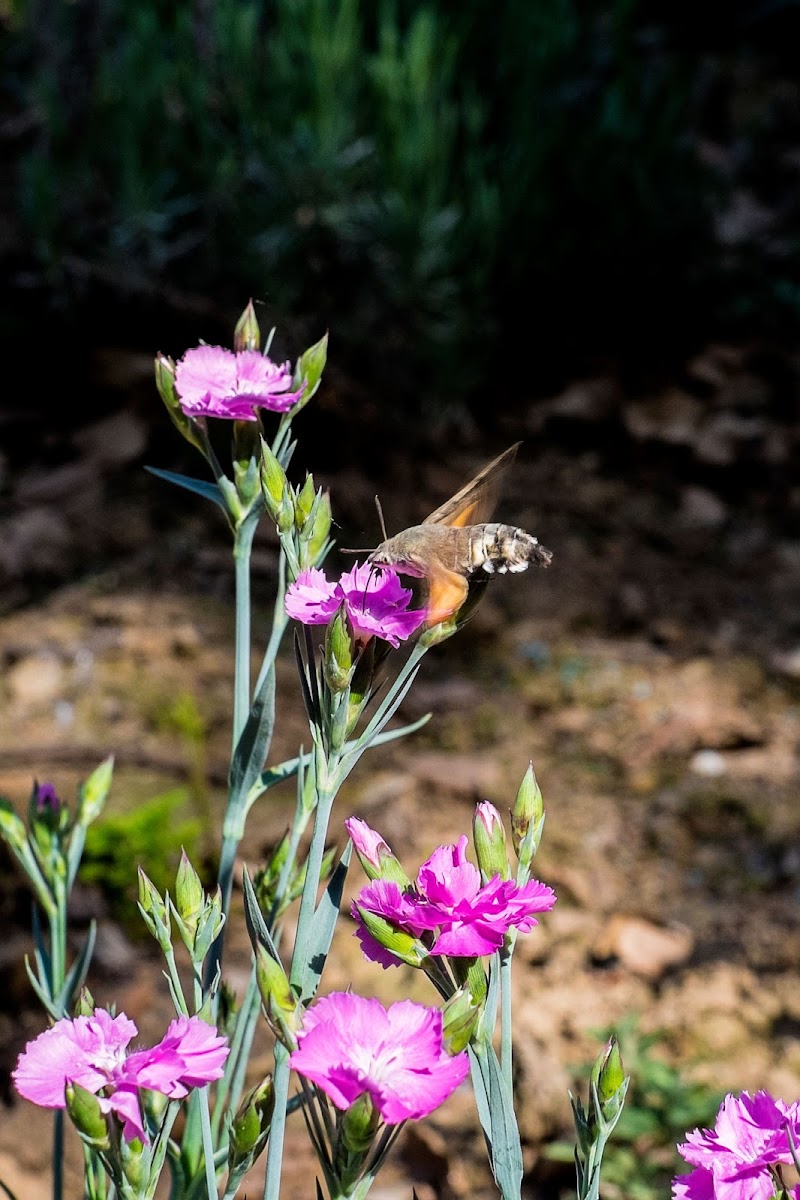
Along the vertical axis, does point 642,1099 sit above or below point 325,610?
below

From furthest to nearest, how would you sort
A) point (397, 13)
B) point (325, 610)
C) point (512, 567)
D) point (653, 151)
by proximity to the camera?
point (397, 13), point (653, 151), point (512, 567), point (325, 610)

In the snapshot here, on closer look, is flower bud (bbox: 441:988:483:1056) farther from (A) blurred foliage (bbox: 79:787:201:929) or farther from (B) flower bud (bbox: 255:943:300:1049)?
(A) blurred foliage (bbox: 79:787:201:929)

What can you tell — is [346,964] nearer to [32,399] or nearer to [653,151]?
[32,399]

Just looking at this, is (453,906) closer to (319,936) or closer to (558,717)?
(319,936)

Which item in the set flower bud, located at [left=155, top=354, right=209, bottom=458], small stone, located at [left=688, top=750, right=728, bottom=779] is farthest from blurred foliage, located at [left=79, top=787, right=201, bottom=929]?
flower bud, located at [left=155, top=354, right=209, bottom=458]

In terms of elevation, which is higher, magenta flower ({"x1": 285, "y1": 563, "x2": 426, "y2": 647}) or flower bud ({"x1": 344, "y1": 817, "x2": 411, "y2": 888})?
magenta flower ({"x1": 285, "y1": 563, "x2": 426, "y2": 647})

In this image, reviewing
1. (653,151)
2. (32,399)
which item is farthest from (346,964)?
(653,151)

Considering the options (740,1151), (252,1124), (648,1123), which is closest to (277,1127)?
(252,1124)
